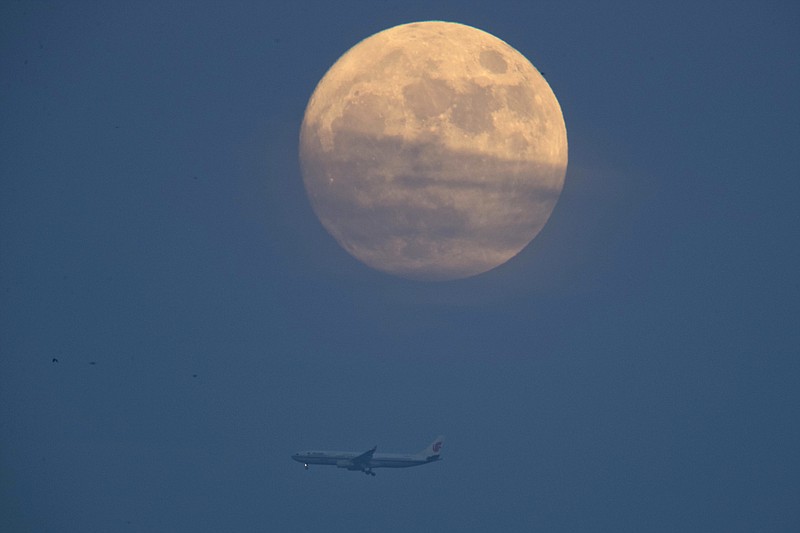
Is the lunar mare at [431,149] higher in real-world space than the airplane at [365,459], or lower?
lower

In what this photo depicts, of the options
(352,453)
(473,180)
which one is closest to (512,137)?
(473,180)

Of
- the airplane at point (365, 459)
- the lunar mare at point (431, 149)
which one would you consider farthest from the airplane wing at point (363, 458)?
the lunar mare at point (431, 149)

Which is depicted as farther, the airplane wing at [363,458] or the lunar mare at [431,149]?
the airplane wing at [363,458]

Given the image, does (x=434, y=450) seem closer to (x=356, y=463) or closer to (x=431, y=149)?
(x=356, y=463)

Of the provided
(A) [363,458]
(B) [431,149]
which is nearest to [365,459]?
(A) [363,458]

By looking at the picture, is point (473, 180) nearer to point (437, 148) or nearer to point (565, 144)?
point (437, 148)

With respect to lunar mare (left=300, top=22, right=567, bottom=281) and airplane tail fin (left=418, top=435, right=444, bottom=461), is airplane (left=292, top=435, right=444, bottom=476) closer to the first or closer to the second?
airplane tail fin (left=418, top=435, right=444, bottom=461)

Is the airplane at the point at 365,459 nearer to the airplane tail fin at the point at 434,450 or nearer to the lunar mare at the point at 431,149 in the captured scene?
the airplane tail fin at the point at 434,450
